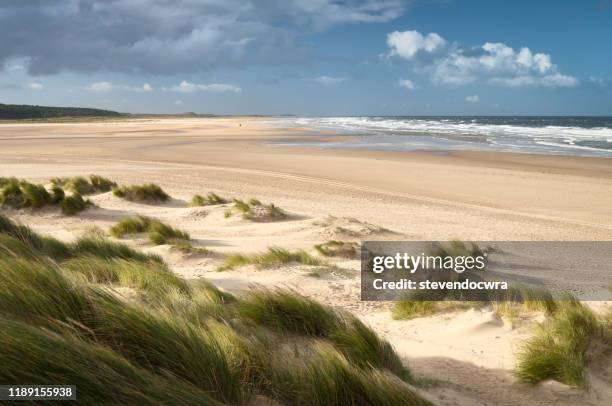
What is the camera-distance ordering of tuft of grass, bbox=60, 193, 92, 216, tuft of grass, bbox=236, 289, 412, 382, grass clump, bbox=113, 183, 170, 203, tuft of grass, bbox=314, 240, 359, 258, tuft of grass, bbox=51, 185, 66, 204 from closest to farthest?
1. tuft of grass, bbox=236, 289, 412, 382
2. tuft of grass, bbox=314, 240, 359, 258
3. tuft of grass, bbox=60, 193, 92, 216
4. tuft of grass, bbox=51, 185, 66, 204
5. grass clump, bbox=113, 183, 170, 203

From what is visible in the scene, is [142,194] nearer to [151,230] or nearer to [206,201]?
[206,201]

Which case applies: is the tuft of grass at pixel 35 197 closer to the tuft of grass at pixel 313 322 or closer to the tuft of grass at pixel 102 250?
the tuft of grass at pixel 102 250

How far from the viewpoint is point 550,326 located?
14.3 feet

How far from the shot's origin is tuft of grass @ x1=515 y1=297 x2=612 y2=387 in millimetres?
3785

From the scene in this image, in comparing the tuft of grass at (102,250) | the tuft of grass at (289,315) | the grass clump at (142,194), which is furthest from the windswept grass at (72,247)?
the grass clump at (142,194)

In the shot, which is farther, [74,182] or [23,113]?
[23,113]

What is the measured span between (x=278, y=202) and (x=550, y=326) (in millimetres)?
10396

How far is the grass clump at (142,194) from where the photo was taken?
43.2ft

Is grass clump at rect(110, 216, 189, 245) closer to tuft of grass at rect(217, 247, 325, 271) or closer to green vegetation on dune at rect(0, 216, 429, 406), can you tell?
tuft of grass at rect(217, 247, 325, 271)

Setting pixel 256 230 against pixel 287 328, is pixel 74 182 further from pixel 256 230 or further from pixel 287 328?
pixel 287 328

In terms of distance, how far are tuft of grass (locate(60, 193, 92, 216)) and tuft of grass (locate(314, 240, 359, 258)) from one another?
6273 mm

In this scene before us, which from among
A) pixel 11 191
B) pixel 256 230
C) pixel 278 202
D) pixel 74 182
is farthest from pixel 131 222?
pixel 74 182

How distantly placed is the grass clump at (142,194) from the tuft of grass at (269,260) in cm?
660

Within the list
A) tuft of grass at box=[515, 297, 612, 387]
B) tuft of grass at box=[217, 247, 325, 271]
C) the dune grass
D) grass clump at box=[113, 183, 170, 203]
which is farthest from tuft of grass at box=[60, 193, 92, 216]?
tuft of grass at box=[515, 297, 612, 387]
